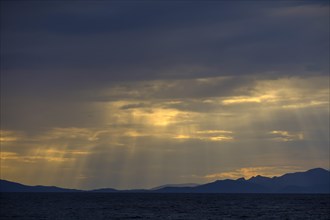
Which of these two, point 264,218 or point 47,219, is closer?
point 47,219

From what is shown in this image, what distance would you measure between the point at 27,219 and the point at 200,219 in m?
32.6

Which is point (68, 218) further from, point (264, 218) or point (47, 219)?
point (264, 218)

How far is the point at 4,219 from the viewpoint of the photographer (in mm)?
106375

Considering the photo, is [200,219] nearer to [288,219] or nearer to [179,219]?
[179,219]

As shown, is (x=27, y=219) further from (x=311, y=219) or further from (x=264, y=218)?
(x=311, y=219)

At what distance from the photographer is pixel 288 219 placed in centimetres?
11138

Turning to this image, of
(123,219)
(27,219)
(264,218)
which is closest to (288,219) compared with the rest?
(264,218)

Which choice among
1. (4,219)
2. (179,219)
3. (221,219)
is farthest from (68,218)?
(221,219)

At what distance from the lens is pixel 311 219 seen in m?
113

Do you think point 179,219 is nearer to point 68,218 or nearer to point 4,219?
point 68,218

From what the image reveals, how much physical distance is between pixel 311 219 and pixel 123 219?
36.6 metres

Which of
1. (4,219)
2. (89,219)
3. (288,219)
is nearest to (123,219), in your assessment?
(89,219)

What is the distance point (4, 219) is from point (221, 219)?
4082cm

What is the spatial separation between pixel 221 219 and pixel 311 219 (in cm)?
1774
